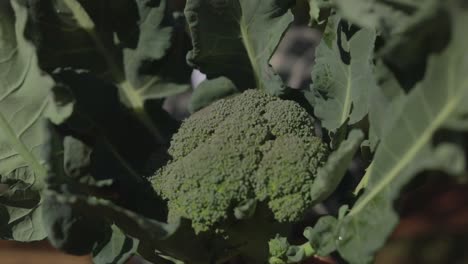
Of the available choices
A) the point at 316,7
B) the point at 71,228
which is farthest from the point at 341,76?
the point at 71,228

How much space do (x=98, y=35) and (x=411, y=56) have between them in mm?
359

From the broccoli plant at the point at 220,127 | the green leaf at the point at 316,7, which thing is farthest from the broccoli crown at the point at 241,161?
the green leaf at the point at 316,7

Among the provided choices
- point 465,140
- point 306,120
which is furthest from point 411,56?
point 306,120

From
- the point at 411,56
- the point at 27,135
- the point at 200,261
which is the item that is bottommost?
the point at 200,261

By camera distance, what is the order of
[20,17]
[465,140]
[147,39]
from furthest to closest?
[147,39] < [20,17] < [465,140]

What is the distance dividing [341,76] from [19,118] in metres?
0.32

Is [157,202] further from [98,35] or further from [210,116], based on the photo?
[98,35]

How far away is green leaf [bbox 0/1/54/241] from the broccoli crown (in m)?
0.12

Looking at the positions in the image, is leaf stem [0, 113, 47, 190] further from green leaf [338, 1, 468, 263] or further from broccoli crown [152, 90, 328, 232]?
green leaf [338, 1, 468, 263]

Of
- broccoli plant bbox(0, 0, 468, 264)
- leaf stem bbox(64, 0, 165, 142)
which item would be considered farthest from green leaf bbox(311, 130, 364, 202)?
leaf stem bbox(64, 0, 165, 142)

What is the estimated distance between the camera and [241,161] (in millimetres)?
597

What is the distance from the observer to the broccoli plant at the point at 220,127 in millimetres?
478

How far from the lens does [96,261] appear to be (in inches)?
23.8

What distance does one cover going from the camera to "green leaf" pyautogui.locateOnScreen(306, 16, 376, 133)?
64 centimetres
